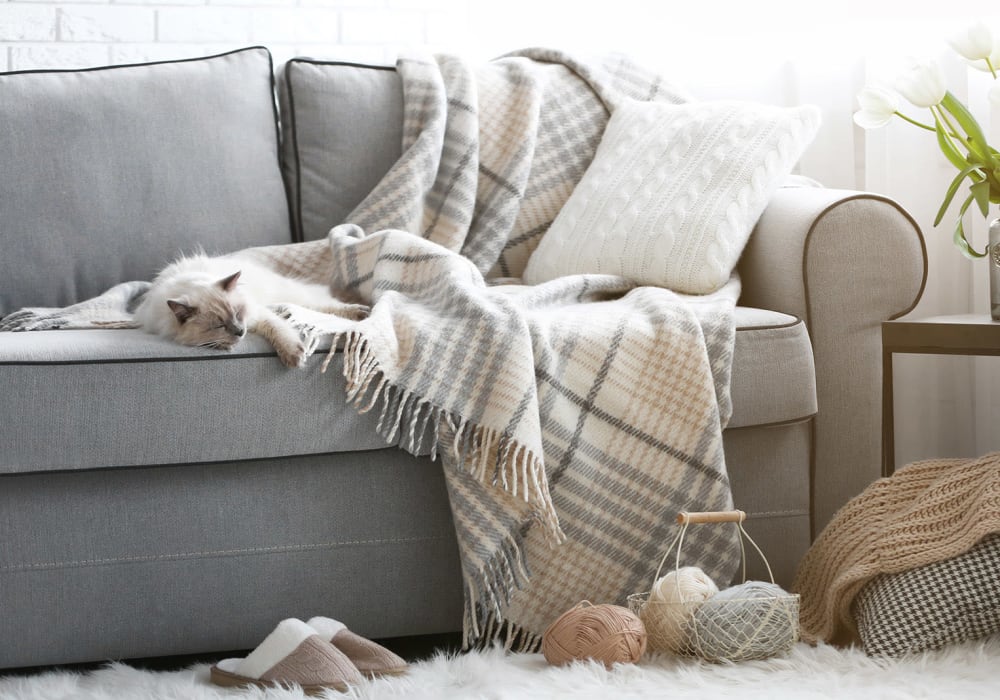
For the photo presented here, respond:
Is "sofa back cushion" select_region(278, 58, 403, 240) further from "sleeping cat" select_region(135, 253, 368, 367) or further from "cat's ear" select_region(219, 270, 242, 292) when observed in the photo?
"cat's ear" select_region(219, 270, 242, 292)

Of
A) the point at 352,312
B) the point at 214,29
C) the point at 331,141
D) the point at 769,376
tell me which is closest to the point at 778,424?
the point at 769,376

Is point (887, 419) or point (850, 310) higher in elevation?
point (850, 310)

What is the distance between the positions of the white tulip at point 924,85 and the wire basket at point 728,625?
2.74 ft

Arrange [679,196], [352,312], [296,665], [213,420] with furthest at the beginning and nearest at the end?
1. [679,196]
2. [352,312]
3. [213,420]
4. [296,665]

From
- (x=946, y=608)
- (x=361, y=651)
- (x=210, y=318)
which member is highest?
(x=210, y=318)

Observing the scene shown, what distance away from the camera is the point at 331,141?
2.10m

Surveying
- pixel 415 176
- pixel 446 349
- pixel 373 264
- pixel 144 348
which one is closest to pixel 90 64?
pixel 415 176

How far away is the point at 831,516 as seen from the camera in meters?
1.67

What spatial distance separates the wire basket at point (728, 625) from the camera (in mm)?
1301

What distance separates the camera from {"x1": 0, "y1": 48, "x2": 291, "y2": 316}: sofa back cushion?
188cm

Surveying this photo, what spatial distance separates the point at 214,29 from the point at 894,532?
1913 mm

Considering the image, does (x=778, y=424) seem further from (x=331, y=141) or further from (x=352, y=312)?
(x=331, y=141)

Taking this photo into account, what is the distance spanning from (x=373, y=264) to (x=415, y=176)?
0.35m

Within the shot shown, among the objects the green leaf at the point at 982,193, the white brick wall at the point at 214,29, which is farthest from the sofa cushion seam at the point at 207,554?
the white brick wall at the point at 214,29
